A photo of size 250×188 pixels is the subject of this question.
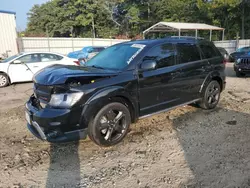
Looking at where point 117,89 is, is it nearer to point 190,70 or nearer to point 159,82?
point 159,82

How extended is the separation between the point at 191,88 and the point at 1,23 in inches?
650

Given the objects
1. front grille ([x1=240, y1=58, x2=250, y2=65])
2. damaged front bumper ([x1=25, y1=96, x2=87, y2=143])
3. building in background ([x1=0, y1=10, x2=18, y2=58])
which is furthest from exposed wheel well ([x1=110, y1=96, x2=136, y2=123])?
building in background ([x1=0, y1=10, x2=18, y2=58])

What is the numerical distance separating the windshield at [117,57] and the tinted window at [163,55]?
22 cm

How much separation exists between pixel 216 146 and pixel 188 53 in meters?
2.08

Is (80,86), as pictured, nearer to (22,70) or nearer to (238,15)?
(22,70)

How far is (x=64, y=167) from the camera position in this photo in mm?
3174

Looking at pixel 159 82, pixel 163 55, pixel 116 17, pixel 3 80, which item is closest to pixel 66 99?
pixel 159 82

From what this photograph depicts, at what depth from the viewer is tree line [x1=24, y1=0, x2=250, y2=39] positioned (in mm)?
32594

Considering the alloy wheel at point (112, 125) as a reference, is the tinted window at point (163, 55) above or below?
above

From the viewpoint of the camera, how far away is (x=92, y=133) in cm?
345

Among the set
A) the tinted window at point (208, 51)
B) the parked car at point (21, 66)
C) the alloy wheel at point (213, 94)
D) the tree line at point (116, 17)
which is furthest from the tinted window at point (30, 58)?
the tree line at point (116, 17)

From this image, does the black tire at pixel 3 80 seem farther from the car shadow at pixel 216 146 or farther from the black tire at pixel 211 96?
the black tire at pixel 211 96

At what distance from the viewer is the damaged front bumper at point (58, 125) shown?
319 centimetres

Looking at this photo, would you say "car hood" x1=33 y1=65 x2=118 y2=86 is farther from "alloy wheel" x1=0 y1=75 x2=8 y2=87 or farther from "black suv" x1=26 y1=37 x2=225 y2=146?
"alloy wheel" x1=0 y1=75 x2=8 y2=87
